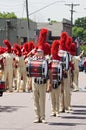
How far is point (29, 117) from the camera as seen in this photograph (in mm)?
16156

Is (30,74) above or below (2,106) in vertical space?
above

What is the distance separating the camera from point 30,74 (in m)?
14.7

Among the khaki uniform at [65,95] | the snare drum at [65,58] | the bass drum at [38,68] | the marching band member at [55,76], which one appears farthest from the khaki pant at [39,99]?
the khaki uniform at [65,95]

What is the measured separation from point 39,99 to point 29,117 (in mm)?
1480

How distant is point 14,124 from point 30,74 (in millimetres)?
1269

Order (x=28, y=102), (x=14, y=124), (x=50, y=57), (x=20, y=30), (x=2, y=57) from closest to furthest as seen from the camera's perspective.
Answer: (x=14, y=124)
(x=50, y=57)
(x=28, y=102)
(x=2, y=57)
(x=20, y=30)

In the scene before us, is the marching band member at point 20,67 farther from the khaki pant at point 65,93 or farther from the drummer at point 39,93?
the drummer at point 39,93

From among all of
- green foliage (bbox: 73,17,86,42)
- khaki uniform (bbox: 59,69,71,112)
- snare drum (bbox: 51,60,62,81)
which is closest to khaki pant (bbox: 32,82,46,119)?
snare drum (bbox: 51,60,62,81)

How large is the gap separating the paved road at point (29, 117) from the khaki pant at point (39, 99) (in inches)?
11.3

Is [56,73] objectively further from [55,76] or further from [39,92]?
[39,92]

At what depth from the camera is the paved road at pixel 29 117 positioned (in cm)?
1427

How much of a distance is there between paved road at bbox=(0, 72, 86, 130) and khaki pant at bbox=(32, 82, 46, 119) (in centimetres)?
29

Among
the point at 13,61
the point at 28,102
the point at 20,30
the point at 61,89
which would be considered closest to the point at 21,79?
the point at 13,61

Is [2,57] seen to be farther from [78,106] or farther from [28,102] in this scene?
[78,106]
